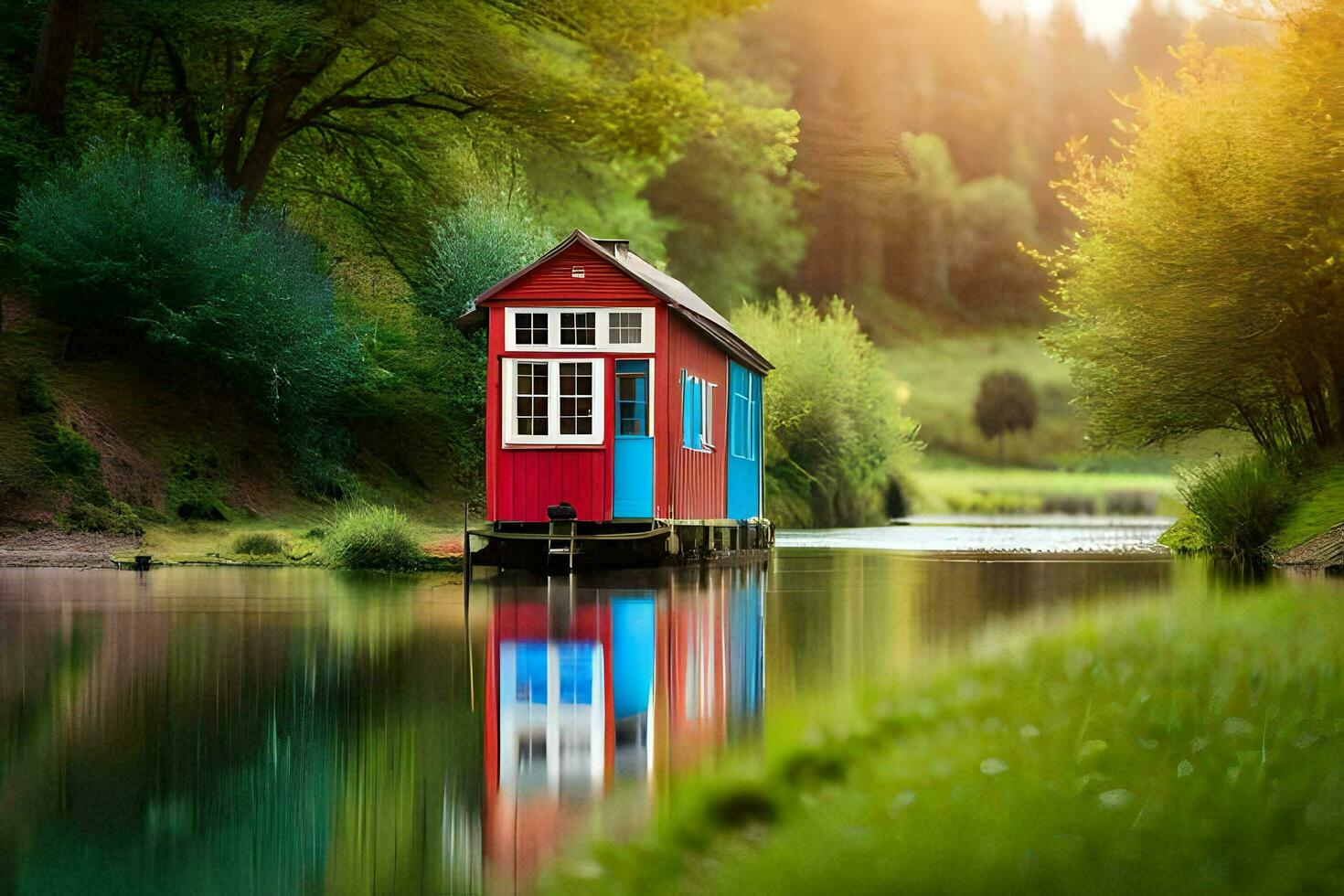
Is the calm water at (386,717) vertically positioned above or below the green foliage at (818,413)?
below

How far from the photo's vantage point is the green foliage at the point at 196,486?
112ft

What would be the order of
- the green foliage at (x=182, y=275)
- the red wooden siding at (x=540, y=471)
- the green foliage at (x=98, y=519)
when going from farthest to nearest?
the green foliage at (x=182, y=275), the green foliage at (x=98, y=519), the red wooden siding at (x=540, y=471)

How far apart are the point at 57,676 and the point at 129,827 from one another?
520cm

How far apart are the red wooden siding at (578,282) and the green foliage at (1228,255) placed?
9439 millimetres

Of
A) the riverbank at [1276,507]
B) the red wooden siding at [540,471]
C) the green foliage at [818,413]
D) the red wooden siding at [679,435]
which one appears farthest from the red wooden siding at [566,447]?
the green foliage at [818,413]

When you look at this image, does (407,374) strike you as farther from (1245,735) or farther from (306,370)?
(1245,735)

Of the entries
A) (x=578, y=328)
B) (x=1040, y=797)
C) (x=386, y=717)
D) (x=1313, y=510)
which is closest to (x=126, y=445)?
(x=578, y=328)

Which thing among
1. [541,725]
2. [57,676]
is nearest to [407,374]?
[57,676]

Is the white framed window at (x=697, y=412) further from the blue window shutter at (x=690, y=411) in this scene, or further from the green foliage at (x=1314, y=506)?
the green foliage at (x=1314, y=506)

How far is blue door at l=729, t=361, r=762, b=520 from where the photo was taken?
35500 mm

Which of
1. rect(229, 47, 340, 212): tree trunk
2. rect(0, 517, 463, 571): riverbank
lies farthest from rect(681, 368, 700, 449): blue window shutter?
rect(229, 47, 340, 212): tree trunk

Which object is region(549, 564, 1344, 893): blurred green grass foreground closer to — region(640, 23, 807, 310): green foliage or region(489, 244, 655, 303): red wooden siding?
region(489, 244, 655, 303): red wooden siding

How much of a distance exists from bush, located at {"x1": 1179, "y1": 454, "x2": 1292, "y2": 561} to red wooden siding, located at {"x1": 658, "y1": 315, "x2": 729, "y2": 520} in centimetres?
881

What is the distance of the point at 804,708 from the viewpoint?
8695 mm
